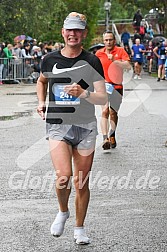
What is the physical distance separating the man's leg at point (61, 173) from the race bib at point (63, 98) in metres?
0.36

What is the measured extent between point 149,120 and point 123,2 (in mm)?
27008

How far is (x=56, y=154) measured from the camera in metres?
6.62

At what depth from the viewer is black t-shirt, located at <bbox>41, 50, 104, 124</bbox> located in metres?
6.69

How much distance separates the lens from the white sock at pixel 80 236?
21.9 ft

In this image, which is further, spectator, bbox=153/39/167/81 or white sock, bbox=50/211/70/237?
spectator, bbox=153/39/167/81

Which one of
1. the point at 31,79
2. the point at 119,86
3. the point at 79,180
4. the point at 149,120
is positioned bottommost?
the point at 31,79

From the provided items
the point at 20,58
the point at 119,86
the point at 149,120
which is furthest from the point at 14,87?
the point at 119,86

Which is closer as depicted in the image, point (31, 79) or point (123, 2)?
point (31, 79)

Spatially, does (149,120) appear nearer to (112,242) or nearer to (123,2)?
(112,242)

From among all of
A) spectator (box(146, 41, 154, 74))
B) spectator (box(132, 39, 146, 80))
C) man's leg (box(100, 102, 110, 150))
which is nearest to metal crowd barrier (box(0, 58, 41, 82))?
spectator (box(132, 39, 146, 80))

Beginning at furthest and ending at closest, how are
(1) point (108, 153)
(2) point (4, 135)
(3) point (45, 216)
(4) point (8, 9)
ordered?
1. (4) point (8, 9)
2. (2) point (4, 135)
3. (1) point (108, 153)
4. (3) point (45, 216)

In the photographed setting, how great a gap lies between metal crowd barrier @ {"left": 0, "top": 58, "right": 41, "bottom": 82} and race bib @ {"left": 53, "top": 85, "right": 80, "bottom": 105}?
2320 cm

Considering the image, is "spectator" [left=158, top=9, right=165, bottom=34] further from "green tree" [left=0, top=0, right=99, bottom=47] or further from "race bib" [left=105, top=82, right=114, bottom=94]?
"race bib" [left=105, top=82, right=114, bottom=94]

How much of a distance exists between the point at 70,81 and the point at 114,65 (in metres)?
5.45
